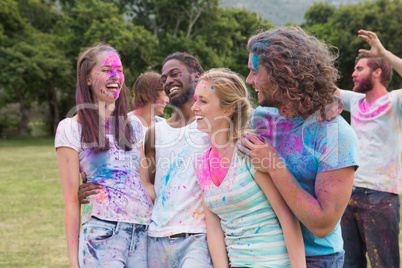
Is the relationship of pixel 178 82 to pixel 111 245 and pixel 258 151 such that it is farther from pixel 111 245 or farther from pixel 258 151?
pixel 111 245

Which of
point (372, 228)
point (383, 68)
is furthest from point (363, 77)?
point (372, 228)

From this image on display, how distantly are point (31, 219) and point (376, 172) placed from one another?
5.96 metres

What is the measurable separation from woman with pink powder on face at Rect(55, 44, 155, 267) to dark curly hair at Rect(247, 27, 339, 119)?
1.16 m

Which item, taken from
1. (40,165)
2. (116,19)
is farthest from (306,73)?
(116,19)

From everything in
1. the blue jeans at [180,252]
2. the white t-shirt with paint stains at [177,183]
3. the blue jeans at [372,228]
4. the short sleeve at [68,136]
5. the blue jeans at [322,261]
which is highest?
the short sleeve at [68,136]

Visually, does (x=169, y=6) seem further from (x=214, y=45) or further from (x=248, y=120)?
(x=248, y=120)

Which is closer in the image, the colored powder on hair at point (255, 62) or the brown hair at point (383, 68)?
the colored powder on hair at point (255, 62)

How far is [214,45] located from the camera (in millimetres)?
27797

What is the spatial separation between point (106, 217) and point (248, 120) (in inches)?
43.1

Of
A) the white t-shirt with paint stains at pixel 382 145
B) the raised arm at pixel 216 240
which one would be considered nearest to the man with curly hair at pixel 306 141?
the raised arm at pixel 216 240

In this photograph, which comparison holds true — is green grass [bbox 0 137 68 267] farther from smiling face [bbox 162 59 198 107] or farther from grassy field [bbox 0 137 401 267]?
smiling face [bbox 162 59 198 107]

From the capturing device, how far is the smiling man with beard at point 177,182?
8.09 feet

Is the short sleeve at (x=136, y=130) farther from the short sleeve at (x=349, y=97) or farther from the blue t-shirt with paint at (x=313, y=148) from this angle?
the short sleeve at (x=349, y=97)

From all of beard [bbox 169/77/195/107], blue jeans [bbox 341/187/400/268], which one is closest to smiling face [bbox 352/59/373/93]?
blue jeans [bbox 341/187/400/268]
